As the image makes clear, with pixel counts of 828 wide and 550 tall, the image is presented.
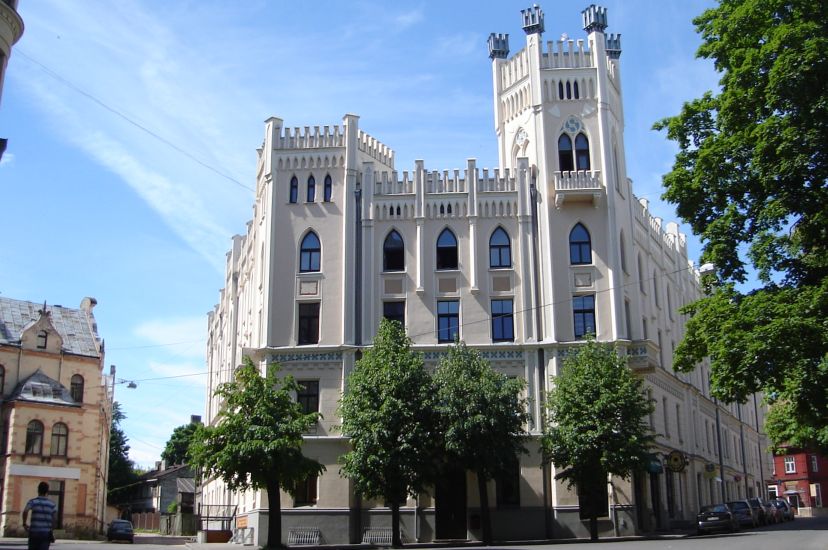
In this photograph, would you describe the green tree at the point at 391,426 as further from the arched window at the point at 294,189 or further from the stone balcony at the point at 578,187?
the stone balcony at the point at 578,187

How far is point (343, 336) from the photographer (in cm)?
3634

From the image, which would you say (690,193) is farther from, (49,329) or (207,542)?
(49,329)

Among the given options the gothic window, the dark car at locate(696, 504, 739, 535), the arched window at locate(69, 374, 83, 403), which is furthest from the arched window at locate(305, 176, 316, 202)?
the arched window at locate(69, 374, 83, 403)

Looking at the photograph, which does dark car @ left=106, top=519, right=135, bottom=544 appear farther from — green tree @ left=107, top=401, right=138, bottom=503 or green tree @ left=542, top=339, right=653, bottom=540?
green tree @ left=107, top=401, right=138, bottom=503

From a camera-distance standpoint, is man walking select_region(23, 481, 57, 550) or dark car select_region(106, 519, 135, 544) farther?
dark car select_region(106, 519, 135, 544)

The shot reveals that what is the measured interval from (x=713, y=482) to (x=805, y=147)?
36.1m

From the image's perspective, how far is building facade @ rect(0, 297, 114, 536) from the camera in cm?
5012

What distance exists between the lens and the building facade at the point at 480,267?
34.5 meters

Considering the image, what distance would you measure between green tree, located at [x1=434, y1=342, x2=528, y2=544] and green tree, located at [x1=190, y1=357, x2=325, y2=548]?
4.93 m

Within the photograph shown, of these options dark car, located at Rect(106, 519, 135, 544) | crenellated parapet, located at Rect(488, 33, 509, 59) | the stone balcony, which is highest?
crenellated parapet, located at Rect(488, 33, 509, 59)

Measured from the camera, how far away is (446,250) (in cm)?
3766

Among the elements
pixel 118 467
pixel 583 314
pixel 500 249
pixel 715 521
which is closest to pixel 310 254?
pixel 500 249

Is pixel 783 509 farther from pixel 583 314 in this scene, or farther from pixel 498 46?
pixel 498 46

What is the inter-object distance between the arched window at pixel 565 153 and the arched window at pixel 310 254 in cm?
1139
